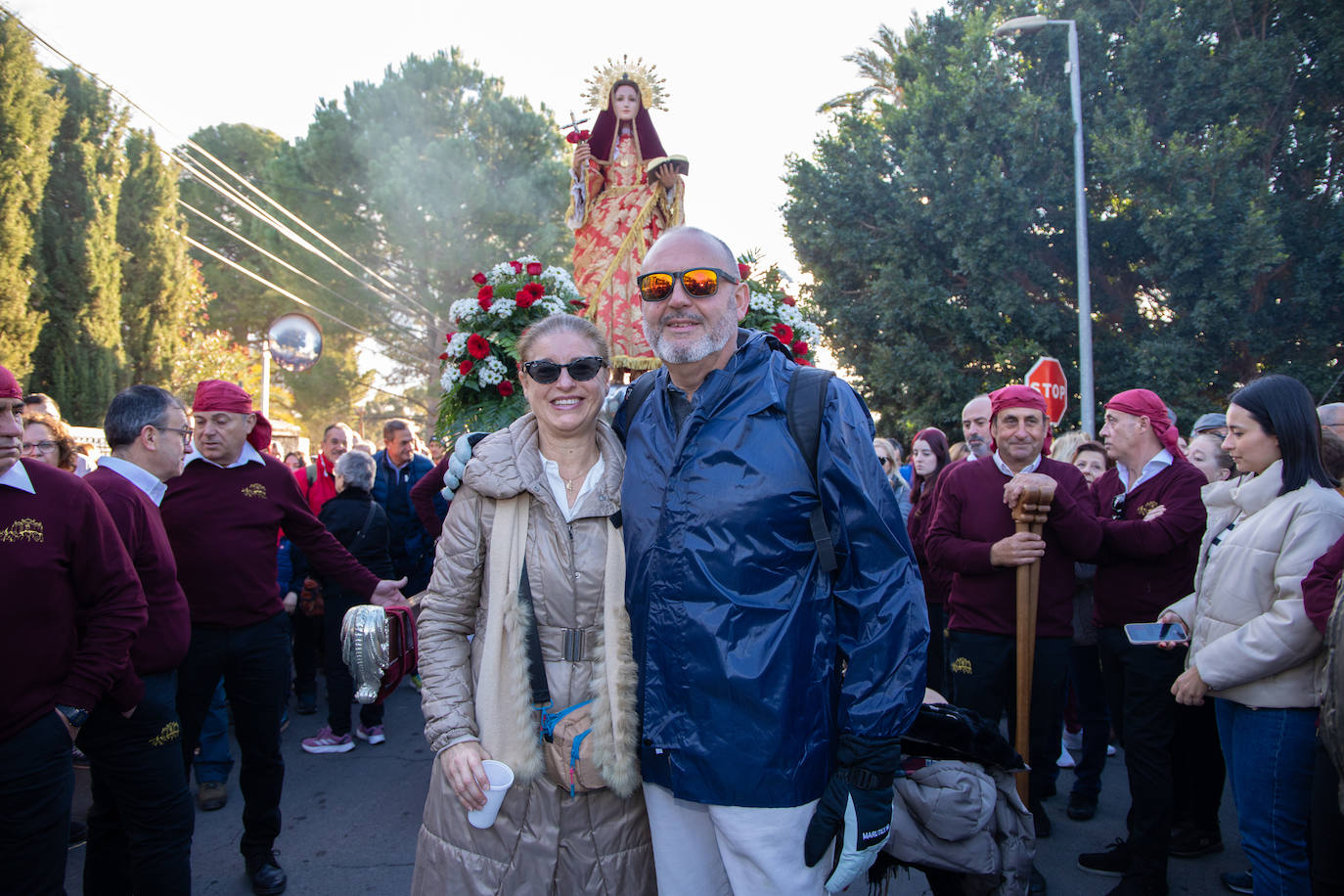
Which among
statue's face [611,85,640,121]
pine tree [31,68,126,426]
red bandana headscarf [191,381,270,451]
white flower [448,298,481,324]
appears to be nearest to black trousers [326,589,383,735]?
red bandana headscarf [191,381,270,451]

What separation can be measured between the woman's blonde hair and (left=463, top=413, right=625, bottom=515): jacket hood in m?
0.26

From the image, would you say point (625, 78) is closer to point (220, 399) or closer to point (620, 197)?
point (620, 197)

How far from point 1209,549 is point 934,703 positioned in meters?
1.55

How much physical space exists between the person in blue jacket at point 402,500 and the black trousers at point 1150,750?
5.58 metres

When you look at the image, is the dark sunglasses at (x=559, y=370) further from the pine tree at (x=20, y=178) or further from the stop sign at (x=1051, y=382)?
the pine tree at (x=20, y=178)

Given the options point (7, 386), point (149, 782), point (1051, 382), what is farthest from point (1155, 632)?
point (1051, 382)

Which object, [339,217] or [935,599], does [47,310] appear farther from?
[935,599]

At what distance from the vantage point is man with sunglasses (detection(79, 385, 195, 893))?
300cm

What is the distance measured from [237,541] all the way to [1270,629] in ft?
13.8

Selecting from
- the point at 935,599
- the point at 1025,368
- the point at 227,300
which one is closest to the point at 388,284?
the point at 227,300

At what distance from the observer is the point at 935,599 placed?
19.4 feet

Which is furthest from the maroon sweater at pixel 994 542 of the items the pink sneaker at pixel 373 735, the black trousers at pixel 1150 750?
the pink sneaker at pixel 373 735

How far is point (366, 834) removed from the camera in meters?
4.62

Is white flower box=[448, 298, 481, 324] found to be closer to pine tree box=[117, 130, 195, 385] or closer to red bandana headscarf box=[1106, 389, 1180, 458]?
red bandana headscarf box=[1106, 389, 1180, 458]
